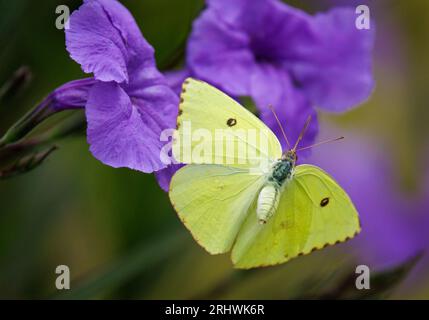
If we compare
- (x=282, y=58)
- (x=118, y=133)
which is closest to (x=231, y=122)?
(x=118, y=133)

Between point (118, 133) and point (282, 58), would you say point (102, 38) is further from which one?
point (282, 58)

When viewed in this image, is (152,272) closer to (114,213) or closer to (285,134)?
(114,213)

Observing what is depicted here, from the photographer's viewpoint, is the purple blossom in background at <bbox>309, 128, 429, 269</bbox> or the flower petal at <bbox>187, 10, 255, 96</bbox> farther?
the purple blossom in background at <bbox>309, 128, 429, 269</bbox>

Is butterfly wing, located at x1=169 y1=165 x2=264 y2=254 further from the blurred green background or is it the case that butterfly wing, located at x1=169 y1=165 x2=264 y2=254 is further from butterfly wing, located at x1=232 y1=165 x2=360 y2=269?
the blurred green background

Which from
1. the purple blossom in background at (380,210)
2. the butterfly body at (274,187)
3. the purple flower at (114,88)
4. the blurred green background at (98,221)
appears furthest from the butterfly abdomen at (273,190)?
the purple blossom in background at (380,210)

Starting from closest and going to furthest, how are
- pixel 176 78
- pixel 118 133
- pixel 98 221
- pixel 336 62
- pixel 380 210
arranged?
pixel 118 133
pixel 176 78
pixel 336 62
pixel 98 221
pixel 380 210

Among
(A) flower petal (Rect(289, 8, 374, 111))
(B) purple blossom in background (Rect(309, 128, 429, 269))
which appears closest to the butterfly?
(A) flower petal (Rect(289, 8, 374, 111))
